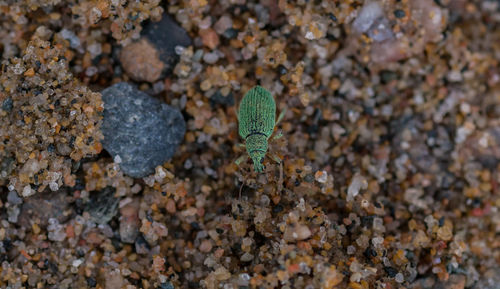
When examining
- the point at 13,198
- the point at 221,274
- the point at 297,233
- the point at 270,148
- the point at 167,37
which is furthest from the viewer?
the point at 167,37

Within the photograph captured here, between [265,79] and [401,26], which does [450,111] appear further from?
[265,79]

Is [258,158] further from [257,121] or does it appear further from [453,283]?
[453,283]

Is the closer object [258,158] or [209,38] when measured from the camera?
[258,158]

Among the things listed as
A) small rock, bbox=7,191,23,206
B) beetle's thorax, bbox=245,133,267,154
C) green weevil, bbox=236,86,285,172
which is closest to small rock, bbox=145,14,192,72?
green weevil, bbox=236,86,285,172

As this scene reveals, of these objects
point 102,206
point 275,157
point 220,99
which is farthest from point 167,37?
point 102,206

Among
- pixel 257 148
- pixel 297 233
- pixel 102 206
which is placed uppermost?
pixel 257 148

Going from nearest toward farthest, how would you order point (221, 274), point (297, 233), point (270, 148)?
1. point (297, 233)
2. point (221, 274)
3. point (270, 148)

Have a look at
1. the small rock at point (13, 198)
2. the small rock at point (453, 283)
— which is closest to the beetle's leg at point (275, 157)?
the small rock at point (453, 283)
